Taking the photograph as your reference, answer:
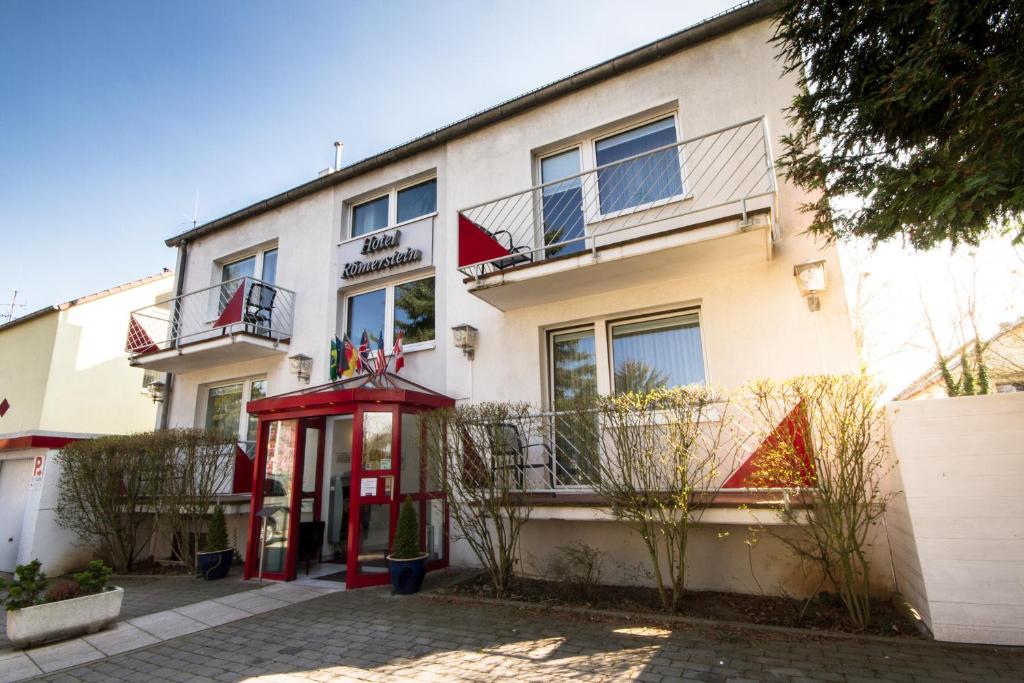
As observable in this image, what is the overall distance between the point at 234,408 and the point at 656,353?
9154 mm

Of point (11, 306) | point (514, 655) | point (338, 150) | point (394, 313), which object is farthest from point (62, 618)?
point (11, 306)

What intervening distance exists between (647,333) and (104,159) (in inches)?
380

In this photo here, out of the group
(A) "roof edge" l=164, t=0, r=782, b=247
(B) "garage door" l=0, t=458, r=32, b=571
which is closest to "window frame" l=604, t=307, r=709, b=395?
(A) "roof edge" l=164, t=0, r=782, b=247

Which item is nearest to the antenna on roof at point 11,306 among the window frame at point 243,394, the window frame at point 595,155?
the window frame at point 243,394

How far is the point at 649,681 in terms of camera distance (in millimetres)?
3721

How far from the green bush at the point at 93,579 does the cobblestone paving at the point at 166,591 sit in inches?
22.7

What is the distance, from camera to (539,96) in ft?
28.8

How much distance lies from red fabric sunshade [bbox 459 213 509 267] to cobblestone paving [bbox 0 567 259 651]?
18.3ft

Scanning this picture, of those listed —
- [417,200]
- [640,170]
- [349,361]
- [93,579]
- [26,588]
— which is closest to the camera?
[26,588]

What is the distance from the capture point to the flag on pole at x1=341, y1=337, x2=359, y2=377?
9086mm

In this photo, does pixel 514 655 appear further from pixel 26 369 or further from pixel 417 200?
pixel 26 369

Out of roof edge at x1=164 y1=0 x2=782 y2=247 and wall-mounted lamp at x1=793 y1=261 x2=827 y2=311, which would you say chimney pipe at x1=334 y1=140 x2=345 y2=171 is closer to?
roof edge at x1=164 y1=0 x2=782 y2=247

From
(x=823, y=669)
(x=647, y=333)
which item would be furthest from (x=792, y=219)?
(x=823, y=669)

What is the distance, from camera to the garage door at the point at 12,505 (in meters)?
10.2
